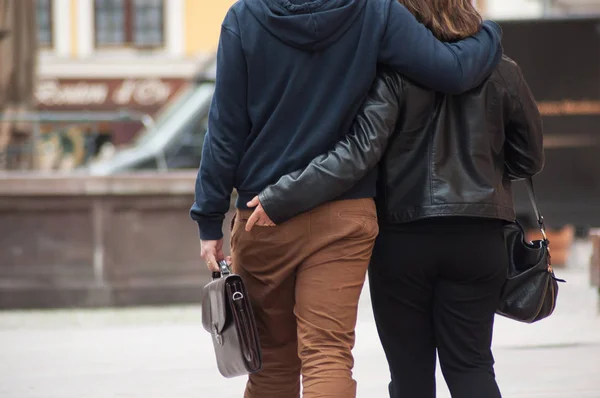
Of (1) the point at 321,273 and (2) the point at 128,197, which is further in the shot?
(2) the point at 128,197

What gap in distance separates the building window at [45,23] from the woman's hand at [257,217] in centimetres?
2514

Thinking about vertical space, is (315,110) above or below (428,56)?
below

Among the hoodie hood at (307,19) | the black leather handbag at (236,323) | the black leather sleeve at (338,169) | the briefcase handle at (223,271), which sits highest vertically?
the hoodie hood at (307,19)

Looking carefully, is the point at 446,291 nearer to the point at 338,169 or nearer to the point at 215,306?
the point at 338,169

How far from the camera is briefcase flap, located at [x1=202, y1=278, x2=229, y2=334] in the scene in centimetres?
327

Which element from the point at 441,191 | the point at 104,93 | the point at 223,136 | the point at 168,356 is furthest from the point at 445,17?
the point at 104,93

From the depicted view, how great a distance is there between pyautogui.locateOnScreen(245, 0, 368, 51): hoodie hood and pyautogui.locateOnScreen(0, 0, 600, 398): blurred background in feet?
8.86

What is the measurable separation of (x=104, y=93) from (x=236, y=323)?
79.8 ft

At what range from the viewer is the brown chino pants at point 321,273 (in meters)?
3.18

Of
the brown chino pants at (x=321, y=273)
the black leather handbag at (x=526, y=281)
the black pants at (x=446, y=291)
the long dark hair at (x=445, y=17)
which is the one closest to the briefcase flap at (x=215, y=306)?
the brown chino pants at (x=321, y=273)

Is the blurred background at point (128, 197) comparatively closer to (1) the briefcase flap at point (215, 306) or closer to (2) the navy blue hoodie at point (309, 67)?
(1) the briefcase flap at point (215, 306)

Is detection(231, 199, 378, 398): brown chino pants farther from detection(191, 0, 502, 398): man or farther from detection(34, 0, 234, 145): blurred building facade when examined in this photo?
detection(34, 0, 234, 145): blurred building facade

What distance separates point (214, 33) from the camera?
27.8 metres

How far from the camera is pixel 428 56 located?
10.3 ft
